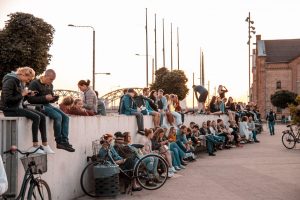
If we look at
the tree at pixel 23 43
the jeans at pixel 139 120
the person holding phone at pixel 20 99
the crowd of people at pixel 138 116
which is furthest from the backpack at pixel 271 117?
the person holding phone at pixel 20 99

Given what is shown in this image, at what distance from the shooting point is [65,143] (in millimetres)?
10539

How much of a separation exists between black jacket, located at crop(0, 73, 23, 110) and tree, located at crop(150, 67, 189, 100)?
5946 cm

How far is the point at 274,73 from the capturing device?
97625mm

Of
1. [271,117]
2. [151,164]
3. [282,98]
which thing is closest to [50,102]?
[151,164]

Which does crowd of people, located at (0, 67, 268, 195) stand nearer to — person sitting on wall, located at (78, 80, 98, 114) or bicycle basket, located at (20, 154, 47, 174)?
person sitting on wall, located at (78, 80, 98, 114)

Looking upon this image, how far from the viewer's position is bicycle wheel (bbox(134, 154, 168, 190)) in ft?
41.4

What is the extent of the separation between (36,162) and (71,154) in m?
3.59

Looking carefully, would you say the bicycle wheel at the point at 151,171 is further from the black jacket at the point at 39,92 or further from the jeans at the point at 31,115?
the jeans at the point at 31,115

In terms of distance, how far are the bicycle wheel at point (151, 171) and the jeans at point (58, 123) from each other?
8.16 ft

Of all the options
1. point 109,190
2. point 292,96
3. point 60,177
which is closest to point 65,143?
point 60,177

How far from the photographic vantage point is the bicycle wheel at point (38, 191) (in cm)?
813

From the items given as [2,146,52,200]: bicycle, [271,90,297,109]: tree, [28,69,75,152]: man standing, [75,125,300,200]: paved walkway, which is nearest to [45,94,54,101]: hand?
[28,69,75,152]: man standing

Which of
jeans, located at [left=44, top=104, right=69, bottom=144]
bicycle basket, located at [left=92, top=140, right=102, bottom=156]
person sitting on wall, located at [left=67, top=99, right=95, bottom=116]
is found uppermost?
person sitting on wall, located at [left=67, top=99, right=95, bottom=116]

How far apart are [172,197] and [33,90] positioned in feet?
12.4
